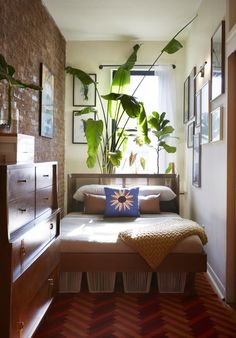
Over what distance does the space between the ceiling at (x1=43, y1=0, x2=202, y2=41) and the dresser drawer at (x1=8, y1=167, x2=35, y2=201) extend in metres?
2.88

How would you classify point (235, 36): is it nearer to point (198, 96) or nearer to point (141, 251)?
point (198, 96)

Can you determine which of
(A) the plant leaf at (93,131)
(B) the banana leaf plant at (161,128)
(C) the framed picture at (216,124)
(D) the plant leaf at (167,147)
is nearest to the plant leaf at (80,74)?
(A) the plant leaf at (93,131)

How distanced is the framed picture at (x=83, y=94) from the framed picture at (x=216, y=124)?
8.43 feet

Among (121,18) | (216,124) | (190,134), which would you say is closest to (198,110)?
(190,134)

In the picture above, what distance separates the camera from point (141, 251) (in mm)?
3113

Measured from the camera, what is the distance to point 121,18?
15.8ft

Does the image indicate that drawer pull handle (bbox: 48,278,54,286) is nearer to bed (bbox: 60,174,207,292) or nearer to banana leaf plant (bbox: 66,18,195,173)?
bed (bbox: 60,174,207,292)

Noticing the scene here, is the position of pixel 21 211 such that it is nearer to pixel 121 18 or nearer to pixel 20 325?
pixel 20 325

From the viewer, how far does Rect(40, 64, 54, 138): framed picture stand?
4.32 meters

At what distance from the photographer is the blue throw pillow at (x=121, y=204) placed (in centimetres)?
436

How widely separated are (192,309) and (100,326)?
783 millimetres

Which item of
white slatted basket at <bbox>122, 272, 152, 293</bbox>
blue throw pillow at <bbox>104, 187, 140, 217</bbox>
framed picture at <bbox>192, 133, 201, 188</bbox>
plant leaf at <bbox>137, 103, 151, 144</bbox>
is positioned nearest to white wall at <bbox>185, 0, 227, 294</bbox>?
framed picture at <bbox>192, 133, 201, 188</bbox>

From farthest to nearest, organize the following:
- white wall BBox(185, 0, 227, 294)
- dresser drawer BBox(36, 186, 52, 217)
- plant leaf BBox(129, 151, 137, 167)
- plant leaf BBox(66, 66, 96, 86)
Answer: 1. plant leaf BBox(129, 151, 137, 167)
2. plant leaf BBox(66, 66, 96, 86)
3. white wall BBox(185, 0, 227, 294)
4. dresser drawer BBox(36, 186, 52, 217)

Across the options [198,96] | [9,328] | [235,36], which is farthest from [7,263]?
[198,96]
